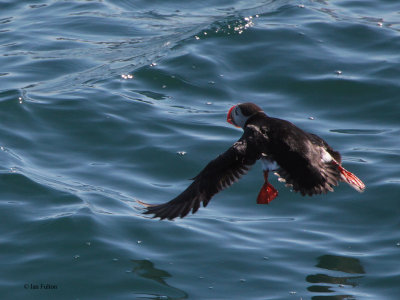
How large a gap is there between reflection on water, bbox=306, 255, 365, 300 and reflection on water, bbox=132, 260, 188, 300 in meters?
0.98

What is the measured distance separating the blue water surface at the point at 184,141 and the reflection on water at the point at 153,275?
0.01 m

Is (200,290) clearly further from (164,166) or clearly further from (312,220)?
(164,166)

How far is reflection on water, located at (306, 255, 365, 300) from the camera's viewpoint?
5.72 m

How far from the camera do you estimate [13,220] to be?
667cm

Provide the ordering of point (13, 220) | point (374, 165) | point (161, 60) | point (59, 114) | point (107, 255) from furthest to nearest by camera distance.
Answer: point (161, 60) < point (59, 114) < point (374, 165) < point (13, 220) < point (107, 255)

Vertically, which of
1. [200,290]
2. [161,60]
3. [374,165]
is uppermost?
[161,60]

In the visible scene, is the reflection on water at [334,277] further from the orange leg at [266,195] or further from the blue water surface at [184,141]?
the orange leg at [266,195]

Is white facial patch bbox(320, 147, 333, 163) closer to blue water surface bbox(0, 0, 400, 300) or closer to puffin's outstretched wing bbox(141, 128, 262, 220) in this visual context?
puffin's outstretched wing bbox(141, 128, 262, 220)

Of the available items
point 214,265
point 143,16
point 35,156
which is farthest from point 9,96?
point 214,265

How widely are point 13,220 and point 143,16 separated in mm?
5072

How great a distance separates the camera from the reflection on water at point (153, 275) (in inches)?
224

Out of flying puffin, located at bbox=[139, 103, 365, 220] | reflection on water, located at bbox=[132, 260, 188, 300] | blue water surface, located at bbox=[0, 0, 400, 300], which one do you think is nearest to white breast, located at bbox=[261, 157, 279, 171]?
flying puffin, located at bbox=[139, 103, 365, 220]

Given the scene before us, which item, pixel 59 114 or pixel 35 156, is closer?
pixel 35 156

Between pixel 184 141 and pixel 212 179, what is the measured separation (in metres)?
2.32
